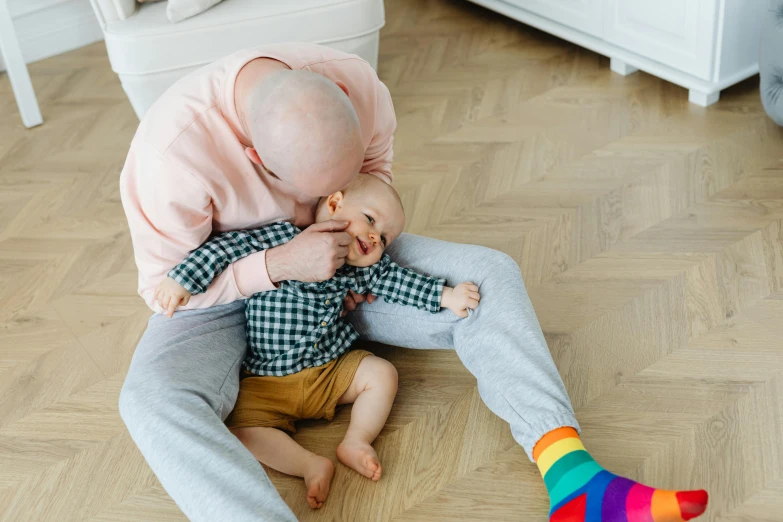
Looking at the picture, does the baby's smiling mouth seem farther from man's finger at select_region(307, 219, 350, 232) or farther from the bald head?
the bald head

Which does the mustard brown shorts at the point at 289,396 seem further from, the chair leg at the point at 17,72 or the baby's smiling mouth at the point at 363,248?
the chair leg at the point at 17,72

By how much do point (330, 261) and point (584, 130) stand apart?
1069mm

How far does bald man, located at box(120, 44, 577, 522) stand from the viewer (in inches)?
41.1

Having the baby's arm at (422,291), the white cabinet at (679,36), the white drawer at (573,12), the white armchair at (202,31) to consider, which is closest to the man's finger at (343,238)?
the baby's arm at (422,291)

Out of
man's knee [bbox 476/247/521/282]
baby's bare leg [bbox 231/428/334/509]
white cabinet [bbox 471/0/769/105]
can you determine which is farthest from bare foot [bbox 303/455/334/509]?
white cabinet [bbox 471/0/769/105]

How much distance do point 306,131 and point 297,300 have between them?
35 cm

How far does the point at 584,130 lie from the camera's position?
2080mm

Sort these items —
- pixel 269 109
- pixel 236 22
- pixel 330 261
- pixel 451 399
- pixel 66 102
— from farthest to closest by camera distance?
pixel 66 102
pixel 236 22
pixel 451 399
pixel 330 261
pixel 269 109

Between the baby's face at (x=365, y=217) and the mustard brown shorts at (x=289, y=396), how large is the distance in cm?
18

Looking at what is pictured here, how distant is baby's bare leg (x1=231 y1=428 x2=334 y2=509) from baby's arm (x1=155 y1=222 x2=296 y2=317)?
8.5 inches

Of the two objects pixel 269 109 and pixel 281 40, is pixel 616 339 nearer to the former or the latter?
pixel 269 109

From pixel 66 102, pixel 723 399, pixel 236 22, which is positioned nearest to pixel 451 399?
pixel 723 399

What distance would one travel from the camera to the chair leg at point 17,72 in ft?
7.50

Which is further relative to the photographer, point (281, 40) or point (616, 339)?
point (281, 40)
